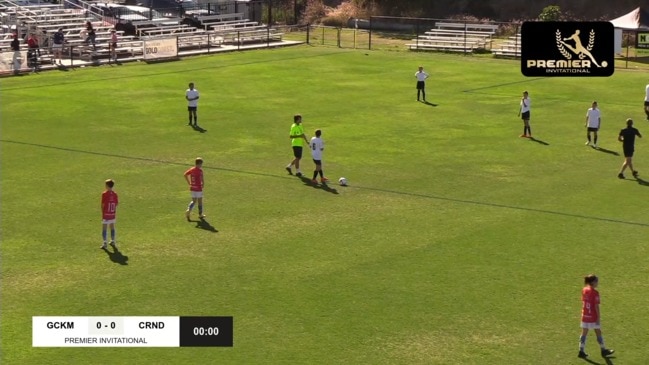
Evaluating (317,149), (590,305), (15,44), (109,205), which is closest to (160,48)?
(15,44)

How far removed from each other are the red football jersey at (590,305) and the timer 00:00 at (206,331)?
21.3 ft

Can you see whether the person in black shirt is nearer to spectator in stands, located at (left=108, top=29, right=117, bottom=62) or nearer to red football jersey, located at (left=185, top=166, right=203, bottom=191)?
red football jersey, located at (left=185, top=166, right=203, bottom=191)

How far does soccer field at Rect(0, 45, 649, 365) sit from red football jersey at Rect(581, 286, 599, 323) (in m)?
0.73

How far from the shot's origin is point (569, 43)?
102 ft

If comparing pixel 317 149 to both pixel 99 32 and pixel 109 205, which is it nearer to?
pixel 109 205

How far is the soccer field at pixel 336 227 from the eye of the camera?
1830 cm

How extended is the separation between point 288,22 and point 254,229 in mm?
60883

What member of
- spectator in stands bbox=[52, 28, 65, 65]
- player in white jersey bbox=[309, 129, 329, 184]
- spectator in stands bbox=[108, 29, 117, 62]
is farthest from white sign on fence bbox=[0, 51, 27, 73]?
player in white jersey bbox=[309, 129, 329, 184]

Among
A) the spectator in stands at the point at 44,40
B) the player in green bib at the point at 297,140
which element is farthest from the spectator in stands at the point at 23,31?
the player in green bib at the point at 297,140

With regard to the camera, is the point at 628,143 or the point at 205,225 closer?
the point at 205,225

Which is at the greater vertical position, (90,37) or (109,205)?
(90,37)

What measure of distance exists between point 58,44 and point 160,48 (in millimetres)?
5707

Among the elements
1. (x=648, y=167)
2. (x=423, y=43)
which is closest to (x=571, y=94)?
(x=648, y=167)
